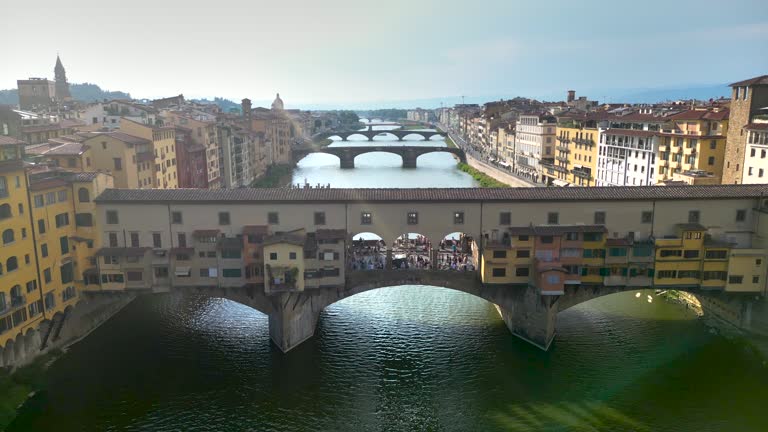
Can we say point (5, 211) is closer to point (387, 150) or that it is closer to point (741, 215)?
point (741, 215)

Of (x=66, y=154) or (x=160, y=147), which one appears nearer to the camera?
(x=66, y=154)

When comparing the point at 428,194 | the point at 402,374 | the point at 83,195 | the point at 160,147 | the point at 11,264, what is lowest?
the point at 402,374

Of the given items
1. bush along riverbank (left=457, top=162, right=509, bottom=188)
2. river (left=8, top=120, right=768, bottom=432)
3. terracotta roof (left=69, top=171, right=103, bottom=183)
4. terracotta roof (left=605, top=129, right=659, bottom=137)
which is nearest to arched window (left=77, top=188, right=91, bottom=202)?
terracotta roof (left=69, top=171, right=103, bottom=183)

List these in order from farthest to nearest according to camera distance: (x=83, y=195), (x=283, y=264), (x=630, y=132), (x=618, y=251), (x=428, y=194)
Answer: (x=630, y=132)
(x=428, y=194)
(x=618, y=251)
(x=83, y=195)
(x=283, y=264)

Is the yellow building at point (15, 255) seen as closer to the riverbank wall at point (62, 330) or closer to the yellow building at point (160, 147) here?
the riverbank wall at point (62, 330)

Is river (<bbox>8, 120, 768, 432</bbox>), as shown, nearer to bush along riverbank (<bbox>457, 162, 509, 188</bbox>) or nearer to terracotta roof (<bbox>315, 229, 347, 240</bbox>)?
terracotta roof (<bbox>315, 229, 347, 240</bbox>)

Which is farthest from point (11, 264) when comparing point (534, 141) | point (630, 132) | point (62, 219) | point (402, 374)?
point (534, 141)
